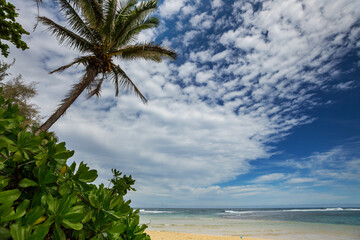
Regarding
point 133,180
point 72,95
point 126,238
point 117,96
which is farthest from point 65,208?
point 117,96

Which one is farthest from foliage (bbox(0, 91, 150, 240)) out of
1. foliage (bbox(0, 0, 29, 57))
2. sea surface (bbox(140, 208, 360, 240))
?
foliage (bbox(0, 0, 29, 57))

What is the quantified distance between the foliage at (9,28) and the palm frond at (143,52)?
9.91 ft

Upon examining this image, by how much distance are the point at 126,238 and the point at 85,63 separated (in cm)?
740

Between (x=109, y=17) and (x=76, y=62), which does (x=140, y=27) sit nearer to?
(x=109, y=17)

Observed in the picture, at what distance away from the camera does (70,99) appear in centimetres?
596

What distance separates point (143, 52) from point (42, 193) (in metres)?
7.38

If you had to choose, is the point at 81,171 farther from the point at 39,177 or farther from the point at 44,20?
the point at 44,20

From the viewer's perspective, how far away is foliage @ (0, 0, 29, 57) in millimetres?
3773

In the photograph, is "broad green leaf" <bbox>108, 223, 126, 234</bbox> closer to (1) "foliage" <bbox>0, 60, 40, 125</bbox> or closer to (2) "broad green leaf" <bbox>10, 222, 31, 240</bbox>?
(2) "broad green leaf" <bbox>10, 222, 31, 240</bbox>

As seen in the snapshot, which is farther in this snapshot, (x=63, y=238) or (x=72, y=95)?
(x=72, y=95)

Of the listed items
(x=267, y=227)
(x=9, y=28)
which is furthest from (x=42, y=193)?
(x=267, y=227)

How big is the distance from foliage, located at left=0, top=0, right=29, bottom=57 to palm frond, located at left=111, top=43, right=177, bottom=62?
9.91ft

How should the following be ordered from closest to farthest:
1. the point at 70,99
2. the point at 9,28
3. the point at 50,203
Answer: the point at 50,203 → the point at 9,28 → the point at 70,99

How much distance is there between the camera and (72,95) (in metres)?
6.08
